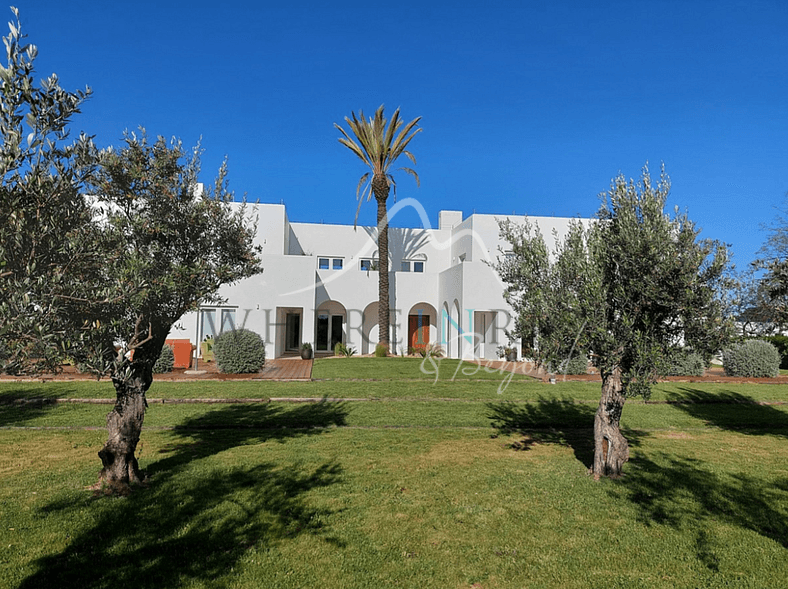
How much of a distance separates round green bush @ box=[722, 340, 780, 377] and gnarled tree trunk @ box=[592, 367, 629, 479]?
15.7 metres

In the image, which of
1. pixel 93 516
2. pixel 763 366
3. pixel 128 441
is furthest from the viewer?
pixel 763 366

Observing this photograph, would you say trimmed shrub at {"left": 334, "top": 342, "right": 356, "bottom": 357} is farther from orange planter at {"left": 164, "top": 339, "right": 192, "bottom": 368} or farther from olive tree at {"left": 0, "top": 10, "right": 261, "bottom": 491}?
olive tree at {"left": 0, "top": 10, "right": 261, "bottom": 491}

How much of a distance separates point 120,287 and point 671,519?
611 cm

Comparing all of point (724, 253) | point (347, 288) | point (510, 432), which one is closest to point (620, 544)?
point (724, 253)

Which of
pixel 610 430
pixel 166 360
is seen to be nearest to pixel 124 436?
pixel 610 430

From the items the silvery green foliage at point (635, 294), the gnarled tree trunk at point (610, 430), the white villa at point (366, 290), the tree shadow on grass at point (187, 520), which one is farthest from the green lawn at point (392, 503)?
the white villa at point (366, 290)

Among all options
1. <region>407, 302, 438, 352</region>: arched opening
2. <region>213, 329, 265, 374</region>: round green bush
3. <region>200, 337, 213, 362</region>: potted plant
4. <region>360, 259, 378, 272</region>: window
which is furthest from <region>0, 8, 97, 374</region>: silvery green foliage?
<region>360, 259, 378, 272</region>: window

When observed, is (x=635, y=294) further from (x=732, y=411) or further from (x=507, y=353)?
(x=507, y=353)

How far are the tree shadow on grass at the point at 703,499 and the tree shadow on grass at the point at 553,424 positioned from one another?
3.45 ft

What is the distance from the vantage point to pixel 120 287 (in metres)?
4.93

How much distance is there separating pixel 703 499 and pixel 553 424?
15.1ft

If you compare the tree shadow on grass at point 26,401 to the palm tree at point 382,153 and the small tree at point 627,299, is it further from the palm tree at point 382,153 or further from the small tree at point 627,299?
the palm tree at point 382,153

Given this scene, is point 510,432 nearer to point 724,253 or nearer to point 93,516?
point 724,253

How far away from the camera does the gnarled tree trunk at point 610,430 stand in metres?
7.02
